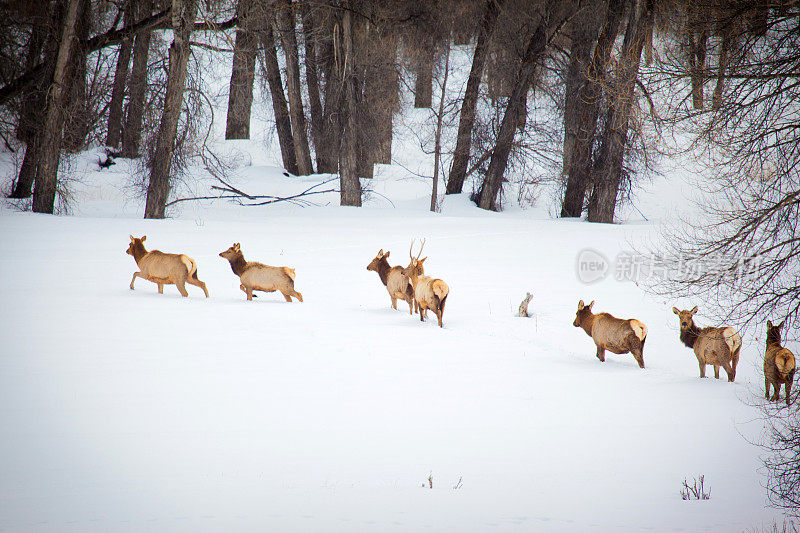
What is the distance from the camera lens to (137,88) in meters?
19.0

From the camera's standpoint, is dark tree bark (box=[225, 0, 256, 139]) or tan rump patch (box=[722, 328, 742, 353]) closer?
tan rump patch (box=[722, 328, 742, 353])

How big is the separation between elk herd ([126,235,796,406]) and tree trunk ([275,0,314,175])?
1281cm

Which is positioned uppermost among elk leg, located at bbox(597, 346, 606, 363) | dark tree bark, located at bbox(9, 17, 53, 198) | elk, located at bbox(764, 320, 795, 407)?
dark tree bark, located at bbox(9, 17, 53, 198)

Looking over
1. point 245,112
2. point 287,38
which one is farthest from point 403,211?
point 245,112

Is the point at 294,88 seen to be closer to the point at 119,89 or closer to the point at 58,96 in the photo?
the point at 119,89

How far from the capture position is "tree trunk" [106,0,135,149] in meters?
17.7

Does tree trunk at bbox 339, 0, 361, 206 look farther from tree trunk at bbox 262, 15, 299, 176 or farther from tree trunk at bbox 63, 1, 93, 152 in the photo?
tree trunk at bbox 63, 1, 93, 152

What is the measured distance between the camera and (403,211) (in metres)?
20.7

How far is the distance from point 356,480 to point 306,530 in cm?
60

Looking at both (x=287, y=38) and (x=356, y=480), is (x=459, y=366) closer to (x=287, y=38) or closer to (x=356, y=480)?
(x=356, y=480)

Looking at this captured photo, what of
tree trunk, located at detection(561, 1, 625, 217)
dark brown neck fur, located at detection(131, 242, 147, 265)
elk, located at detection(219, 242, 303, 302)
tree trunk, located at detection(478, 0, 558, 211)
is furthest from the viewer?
tree trunk, located at detection(478, 0, 558, 211)

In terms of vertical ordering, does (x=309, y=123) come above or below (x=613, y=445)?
above

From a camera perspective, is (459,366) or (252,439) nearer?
(252,439)

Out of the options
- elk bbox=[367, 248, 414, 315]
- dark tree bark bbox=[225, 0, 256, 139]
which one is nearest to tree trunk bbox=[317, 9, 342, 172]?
dark tree bark bbox=[225, 0, 256, 139]
